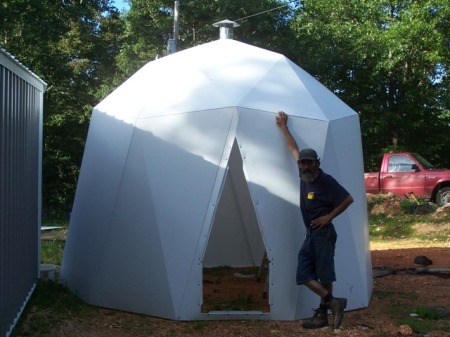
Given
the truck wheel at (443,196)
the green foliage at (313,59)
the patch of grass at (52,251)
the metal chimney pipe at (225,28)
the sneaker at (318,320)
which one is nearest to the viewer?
the sneaker at (318,320)

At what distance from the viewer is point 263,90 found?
7.87 meters

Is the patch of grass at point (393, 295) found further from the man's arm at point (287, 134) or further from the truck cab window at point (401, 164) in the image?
the truck cab window at point (401, 164)

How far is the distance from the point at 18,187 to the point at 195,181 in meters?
1.75

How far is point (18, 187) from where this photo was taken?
6930 mm

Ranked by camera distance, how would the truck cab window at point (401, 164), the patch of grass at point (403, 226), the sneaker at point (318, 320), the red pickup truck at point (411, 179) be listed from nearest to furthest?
the sneaker at point (318, 320), the patch of grass at point (403, 226), the red pickup truck at point (411, 179), the truck cab window at point (401, 164)

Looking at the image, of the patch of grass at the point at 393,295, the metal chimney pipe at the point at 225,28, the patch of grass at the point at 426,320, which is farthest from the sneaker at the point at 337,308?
the metal chimney pipe at the point at 225,28

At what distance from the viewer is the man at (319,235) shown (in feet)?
22.2

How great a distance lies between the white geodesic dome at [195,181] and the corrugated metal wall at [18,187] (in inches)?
23.8

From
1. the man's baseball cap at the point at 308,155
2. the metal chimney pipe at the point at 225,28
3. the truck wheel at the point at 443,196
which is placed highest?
the metal chimney pipe at the point at 225,28

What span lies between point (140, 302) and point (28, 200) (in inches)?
67.4

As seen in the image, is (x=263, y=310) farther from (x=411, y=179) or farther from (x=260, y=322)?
(x=411, y=179)

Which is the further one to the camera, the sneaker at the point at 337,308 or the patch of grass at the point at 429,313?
the patch of grass at the point at 429,313

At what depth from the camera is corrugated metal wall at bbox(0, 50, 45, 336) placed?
5906mm

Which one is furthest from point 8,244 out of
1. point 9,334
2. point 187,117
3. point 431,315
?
point 431,315
